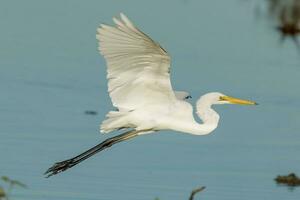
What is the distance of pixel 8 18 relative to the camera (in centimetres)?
1894

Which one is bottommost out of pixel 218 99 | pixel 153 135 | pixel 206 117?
pixel 206 117

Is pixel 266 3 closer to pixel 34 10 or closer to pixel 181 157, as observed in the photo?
pixel 34 10

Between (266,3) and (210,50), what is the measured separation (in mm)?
6037

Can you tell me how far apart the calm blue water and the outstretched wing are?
130 cm

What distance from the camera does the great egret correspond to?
28.7 ft

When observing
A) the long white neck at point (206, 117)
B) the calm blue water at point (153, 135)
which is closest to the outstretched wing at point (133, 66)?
the long white neck at point (206, 117)

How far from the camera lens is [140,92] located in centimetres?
939

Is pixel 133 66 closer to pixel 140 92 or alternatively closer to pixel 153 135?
pixel 140 92

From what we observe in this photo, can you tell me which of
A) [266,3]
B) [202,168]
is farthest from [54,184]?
[266,3]

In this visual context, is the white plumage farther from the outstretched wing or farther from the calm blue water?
the calm blue water

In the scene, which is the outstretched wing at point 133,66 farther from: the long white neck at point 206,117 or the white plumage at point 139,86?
the long white neck at point 206,117

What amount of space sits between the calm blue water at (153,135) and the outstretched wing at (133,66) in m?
1.30

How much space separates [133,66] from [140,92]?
41cm

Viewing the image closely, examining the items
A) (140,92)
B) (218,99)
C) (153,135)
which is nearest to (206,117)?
(218,99)
